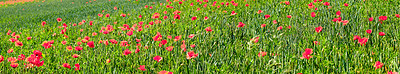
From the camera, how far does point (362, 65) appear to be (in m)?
2.19

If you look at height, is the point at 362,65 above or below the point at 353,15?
below

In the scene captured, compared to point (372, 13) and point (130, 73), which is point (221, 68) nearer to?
point (130, 73)

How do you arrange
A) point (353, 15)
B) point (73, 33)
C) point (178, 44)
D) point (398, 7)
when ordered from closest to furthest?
1. point (178, 44)
2. point (353, 15)
3. point (398, 7)
4. point (73, 33)

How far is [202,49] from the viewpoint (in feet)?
10.1

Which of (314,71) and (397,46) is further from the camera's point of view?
(397,46)

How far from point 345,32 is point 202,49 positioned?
56.0 inches

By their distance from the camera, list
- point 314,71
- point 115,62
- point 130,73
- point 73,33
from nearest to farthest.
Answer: point 314,71, point 130,73, point 115,62, point 73,33

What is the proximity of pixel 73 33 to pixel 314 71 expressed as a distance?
4753mm

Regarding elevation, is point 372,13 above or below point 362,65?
above

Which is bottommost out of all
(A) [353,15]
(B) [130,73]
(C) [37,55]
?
(B) [130,73]

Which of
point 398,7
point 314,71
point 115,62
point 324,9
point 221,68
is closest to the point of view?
point 314,71

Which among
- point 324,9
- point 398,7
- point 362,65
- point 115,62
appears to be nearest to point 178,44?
point 115,62

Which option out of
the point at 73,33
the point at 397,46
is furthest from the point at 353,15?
the point at 73,33

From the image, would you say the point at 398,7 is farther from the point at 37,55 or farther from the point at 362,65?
the point at 37,55
